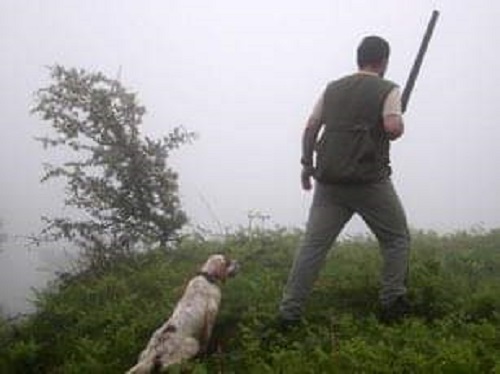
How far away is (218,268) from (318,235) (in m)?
1.38

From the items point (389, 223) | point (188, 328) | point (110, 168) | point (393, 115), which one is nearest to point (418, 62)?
point (393, 115)

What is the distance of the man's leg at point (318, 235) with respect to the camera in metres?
8.15

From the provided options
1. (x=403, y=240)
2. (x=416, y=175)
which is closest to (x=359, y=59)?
(x=403, y=240)

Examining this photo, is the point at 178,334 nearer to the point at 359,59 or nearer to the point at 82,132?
the point at 359,59

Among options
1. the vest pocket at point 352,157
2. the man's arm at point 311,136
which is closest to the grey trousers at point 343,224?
the vest pocket at point 352,157

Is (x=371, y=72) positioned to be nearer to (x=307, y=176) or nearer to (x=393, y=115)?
(x=393, y=115)

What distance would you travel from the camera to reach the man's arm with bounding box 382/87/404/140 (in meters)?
7.74

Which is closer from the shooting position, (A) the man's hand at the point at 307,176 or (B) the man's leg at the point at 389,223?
(B) the man's leg at the point at 389,223

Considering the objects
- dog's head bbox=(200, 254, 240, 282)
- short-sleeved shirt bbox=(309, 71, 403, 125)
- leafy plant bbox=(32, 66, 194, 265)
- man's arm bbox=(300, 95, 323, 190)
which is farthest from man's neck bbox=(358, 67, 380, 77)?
leafy plant bbox=(32, 66, 194, 265)

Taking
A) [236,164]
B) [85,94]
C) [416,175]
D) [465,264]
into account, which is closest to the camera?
[465,264]

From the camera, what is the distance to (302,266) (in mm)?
8188

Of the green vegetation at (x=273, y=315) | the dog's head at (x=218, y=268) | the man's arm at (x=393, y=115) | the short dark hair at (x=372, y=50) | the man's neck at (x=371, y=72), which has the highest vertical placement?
the short dark hair at (x=372, y=50)

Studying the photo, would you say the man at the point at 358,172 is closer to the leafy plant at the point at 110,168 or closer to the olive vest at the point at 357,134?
the olive vest at the point at 357,134

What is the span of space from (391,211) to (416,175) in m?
153
